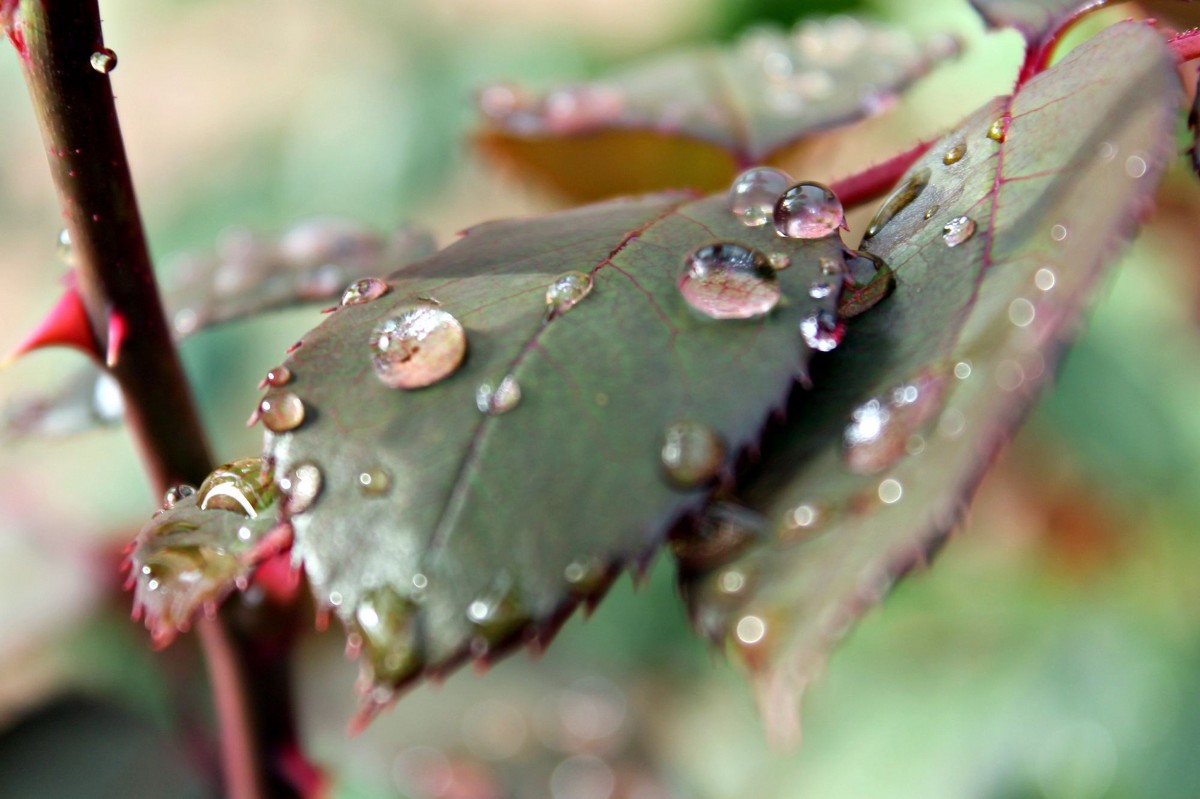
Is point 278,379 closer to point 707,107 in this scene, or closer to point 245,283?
point 245,283

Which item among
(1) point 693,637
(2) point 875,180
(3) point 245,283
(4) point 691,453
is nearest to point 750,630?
(4) point 691,453

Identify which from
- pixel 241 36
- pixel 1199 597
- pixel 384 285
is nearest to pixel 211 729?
pixel 384 285

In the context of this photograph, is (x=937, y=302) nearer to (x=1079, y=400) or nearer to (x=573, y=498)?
(x=573, y=498)

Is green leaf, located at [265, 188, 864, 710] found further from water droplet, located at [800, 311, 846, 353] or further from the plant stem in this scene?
the plant stem

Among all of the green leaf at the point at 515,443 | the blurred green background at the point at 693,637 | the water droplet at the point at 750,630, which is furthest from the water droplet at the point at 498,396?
the blurred green background at the point at 693,637

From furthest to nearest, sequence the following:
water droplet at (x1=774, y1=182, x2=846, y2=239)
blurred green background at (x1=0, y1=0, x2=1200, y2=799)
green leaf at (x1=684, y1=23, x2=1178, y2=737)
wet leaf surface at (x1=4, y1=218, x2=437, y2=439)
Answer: blurred green background at (x1=0, y1=0, x2=1200, y2=799)
wet leaf surface at (x1=4, y1=218, x2=437, y2=439)
water droplet at (x1=774, y1=182, x2=846, y2=239)
green leaf at (x1=684, y1=23, x2=1178, y2=737)

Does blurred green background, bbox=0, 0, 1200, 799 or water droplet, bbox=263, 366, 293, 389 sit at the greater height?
water droplet, bbox=263, 366, 293, 389

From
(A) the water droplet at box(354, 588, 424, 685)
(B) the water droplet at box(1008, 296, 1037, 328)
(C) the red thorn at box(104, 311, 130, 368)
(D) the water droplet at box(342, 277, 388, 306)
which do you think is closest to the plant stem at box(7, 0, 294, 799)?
(C) the red thorn at box(104, 311, 130, 368)
